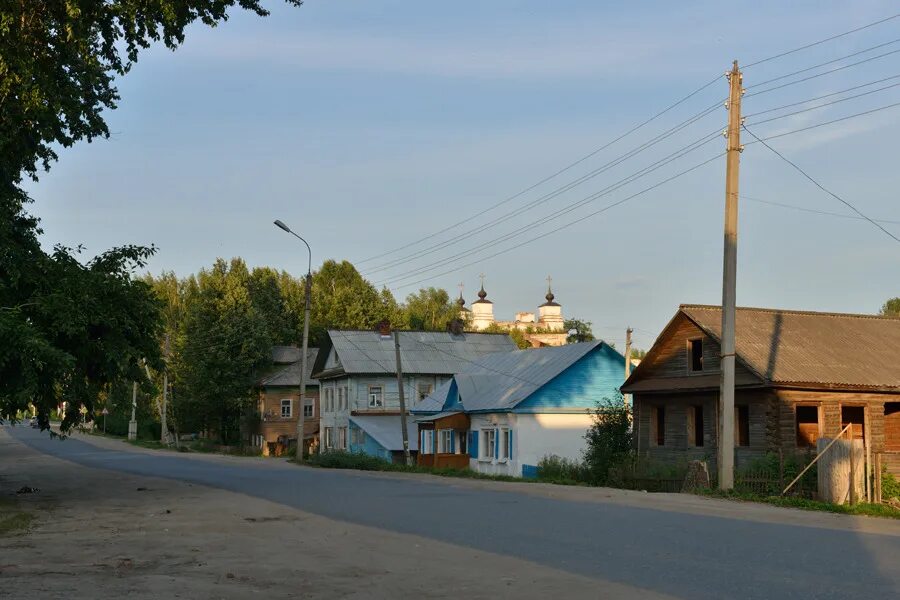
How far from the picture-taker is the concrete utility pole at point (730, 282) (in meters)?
25.5

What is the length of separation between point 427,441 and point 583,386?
11093mm

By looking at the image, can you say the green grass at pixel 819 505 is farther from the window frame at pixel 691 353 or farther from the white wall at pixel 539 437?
the white wall at pixel 539 437

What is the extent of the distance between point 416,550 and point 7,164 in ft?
44.9

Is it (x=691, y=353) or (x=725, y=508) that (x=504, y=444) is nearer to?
(x=691, y=353)

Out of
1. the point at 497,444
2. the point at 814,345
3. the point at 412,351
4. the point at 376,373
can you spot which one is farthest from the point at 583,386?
the point at 412,351

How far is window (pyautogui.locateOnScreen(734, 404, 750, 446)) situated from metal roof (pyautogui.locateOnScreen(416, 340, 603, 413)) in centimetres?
1233

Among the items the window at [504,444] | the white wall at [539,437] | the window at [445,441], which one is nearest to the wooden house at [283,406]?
the window at [445,441]

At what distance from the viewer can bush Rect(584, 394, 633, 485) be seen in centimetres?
3547

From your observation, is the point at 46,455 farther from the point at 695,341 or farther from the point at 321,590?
the point at 321,590

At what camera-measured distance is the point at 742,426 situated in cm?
3391

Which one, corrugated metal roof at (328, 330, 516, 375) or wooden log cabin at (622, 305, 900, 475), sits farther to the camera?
corrugated metal roof at (328, 330, 516, 375)

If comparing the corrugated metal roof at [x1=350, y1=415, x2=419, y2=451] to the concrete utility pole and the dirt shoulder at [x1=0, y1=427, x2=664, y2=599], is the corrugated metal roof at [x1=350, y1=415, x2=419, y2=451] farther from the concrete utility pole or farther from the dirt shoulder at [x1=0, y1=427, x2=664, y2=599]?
the dirt shoulder at [x1=0, y1=427, x2=664, y2=599]

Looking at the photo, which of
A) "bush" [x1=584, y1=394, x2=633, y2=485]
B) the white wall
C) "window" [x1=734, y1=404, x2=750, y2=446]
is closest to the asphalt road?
"bush" [x1=584, y1=394, x2=633, y2=485]

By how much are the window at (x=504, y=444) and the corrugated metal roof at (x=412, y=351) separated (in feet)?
64.5
